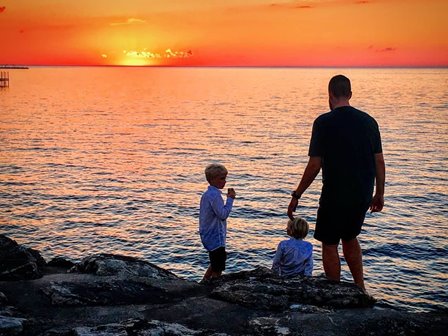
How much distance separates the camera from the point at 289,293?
25.0 ft

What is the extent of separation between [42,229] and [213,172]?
17.5 metres

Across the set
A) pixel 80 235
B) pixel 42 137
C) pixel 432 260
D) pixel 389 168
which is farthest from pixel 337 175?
pixel 42 137

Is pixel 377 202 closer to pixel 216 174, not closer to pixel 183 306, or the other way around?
pixel 216 174

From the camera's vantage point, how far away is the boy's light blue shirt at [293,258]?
8.40 meters

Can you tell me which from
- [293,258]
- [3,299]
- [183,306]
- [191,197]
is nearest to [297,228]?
[293,258]

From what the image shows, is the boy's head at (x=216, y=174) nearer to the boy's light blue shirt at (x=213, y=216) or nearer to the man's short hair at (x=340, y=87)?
the boy's light blue shirt at (x=213, y=216)

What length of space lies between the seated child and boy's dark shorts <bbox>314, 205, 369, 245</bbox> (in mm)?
708

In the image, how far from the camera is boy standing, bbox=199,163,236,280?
8.59m

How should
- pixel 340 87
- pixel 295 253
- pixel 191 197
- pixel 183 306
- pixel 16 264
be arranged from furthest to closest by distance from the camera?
pixel 191 197
pixel 16 264
pixel 295 253
pixel 340 87
pixel 183 306

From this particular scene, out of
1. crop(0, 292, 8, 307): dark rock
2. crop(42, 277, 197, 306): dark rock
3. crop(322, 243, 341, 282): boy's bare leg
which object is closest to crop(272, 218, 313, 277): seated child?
crop(322, 243, 341, 282): boy's bare leg

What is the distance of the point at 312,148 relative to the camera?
7.51m

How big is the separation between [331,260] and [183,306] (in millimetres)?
2470

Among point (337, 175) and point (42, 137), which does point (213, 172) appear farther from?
point (42, 137)

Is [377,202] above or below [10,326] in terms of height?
above
